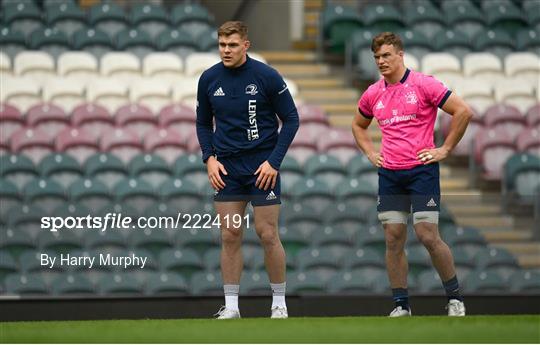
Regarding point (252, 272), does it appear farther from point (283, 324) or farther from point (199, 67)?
point (199, 67)

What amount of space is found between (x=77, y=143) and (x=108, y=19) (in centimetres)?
346

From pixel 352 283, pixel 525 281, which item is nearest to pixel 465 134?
pixel 352 283

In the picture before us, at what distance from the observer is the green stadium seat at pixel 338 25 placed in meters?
16.7

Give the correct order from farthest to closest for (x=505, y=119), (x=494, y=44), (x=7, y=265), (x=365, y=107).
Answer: (x=494, y=44) → (x=505, y=119) → (x=7, y=265) → (x=365, y=107)

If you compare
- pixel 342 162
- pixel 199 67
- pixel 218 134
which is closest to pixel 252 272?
pixel 218 134

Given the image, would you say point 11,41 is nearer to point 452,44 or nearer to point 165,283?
point 452,44

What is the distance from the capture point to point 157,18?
16125mm

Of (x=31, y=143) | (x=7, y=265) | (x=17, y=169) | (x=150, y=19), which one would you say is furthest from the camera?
(x=150, y=19)

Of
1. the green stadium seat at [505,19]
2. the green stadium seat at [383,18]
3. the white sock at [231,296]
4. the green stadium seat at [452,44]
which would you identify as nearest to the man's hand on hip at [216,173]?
the white sock at [231,296]

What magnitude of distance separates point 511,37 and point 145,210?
860cm

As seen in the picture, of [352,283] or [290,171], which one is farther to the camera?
[290,171]

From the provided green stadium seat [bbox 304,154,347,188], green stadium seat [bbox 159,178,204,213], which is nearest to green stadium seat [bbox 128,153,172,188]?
green stadium seat [bbox 159,178,204,213]

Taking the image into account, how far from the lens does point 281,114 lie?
7621 millimetres

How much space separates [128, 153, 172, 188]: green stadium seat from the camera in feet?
39.8
